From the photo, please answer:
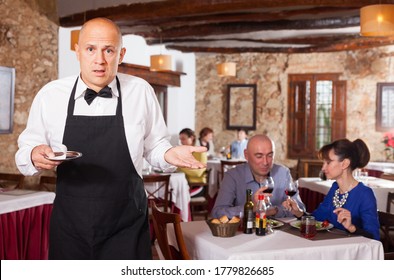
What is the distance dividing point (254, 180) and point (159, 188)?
2.54 m

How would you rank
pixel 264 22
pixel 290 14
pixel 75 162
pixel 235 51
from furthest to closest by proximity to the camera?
pixel 235 51 → pixel 264 22 → pixel 290 14 → pixel 75 162

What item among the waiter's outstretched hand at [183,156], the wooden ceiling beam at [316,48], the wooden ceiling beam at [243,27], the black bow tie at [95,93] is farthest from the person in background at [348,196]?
the wooden ceiling beam at [316,48]

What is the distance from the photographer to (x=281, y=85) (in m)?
11.0

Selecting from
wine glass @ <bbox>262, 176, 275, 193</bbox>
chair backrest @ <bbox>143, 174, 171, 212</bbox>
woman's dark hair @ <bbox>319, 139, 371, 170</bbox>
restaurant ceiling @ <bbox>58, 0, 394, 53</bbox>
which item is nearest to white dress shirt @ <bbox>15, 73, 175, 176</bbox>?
wine glass @ <bbox>262, 176, 275, 193</bbox>

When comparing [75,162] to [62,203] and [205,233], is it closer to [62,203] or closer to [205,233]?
[62,203]

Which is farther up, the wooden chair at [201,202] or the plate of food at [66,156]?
the plate of food at [66,156]

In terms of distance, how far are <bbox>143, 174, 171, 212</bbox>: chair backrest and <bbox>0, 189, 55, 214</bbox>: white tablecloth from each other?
130 cm

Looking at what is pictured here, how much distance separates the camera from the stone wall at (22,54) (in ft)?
21.1

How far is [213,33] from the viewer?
8703 millimetres

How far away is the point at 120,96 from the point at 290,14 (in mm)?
5408

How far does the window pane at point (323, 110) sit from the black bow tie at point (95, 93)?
897cm

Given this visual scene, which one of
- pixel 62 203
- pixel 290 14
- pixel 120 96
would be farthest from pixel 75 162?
pixel 290 14

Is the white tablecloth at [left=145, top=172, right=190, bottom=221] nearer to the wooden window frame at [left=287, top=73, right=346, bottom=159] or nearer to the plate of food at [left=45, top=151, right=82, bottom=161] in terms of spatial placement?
the plate of food at [left=45, top=151, right=82, bottom=161]

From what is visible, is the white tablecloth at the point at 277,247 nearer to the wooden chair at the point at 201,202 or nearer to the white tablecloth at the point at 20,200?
the white tablecloth at the point at 20,200
